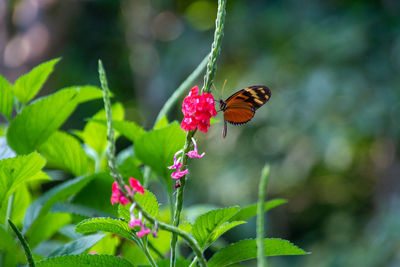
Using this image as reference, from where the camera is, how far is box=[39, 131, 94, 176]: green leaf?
75 cm

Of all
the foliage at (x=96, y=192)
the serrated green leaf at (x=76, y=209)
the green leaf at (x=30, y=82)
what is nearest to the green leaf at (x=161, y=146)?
the foliage at (x=96, y=192)

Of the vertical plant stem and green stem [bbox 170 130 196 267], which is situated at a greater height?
green stem [bbox 170 130 196 267]

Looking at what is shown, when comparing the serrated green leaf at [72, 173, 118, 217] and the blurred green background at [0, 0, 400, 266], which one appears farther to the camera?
the blurred green background at [0, 0, 400, 266]

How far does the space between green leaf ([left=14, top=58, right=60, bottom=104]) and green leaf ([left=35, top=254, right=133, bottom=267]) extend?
1.17 ft

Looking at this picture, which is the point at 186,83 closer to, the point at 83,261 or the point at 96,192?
the point at 96,192

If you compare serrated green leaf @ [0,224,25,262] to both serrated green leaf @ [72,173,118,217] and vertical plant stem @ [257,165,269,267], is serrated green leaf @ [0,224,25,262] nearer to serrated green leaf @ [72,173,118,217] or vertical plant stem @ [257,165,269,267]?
serrated green leaf @ [72,173,118,217]

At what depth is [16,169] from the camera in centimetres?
53

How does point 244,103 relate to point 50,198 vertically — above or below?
above

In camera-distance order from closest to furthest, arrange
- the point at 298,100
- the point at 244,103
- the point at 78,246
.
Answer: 1. the point at 78,246
2. the point at 244,103
3. the point at 298,100

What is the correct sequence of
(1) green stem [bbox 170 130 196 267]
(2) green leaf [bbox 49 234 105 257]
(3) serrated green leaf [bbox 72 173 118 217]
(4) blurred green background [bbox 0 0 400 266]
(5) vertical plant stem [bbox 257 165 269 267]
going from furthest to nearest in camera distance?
(4) blurred green background [bbox 0 0 400 266]
(3) serrated green leaf [bbox 72 173 118 217]
(2) green leaf [bbox 49 234 105 257]
(1) green stem [bbox 170 130 196 267]
(5) vertical plant stem [bbox 257 165 269 267]

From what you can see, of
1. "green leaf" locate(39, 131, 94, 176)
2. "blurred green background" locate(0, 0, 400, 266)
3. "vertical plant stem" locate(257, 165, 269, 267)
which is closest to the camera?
"vertical plant stem" locate(257, 165, 269, 267)

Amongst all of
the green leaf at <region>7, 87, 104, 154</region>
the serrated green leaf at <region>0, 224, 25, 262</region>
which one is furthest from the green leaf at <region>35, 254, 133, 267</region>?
the green leaf at <region>7, 87, 104, 154</region>

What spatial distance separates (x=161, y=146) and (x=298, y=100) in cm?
306

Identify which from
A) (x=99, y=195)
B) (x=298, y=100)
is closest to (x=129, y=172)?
(x=99, y=195)
